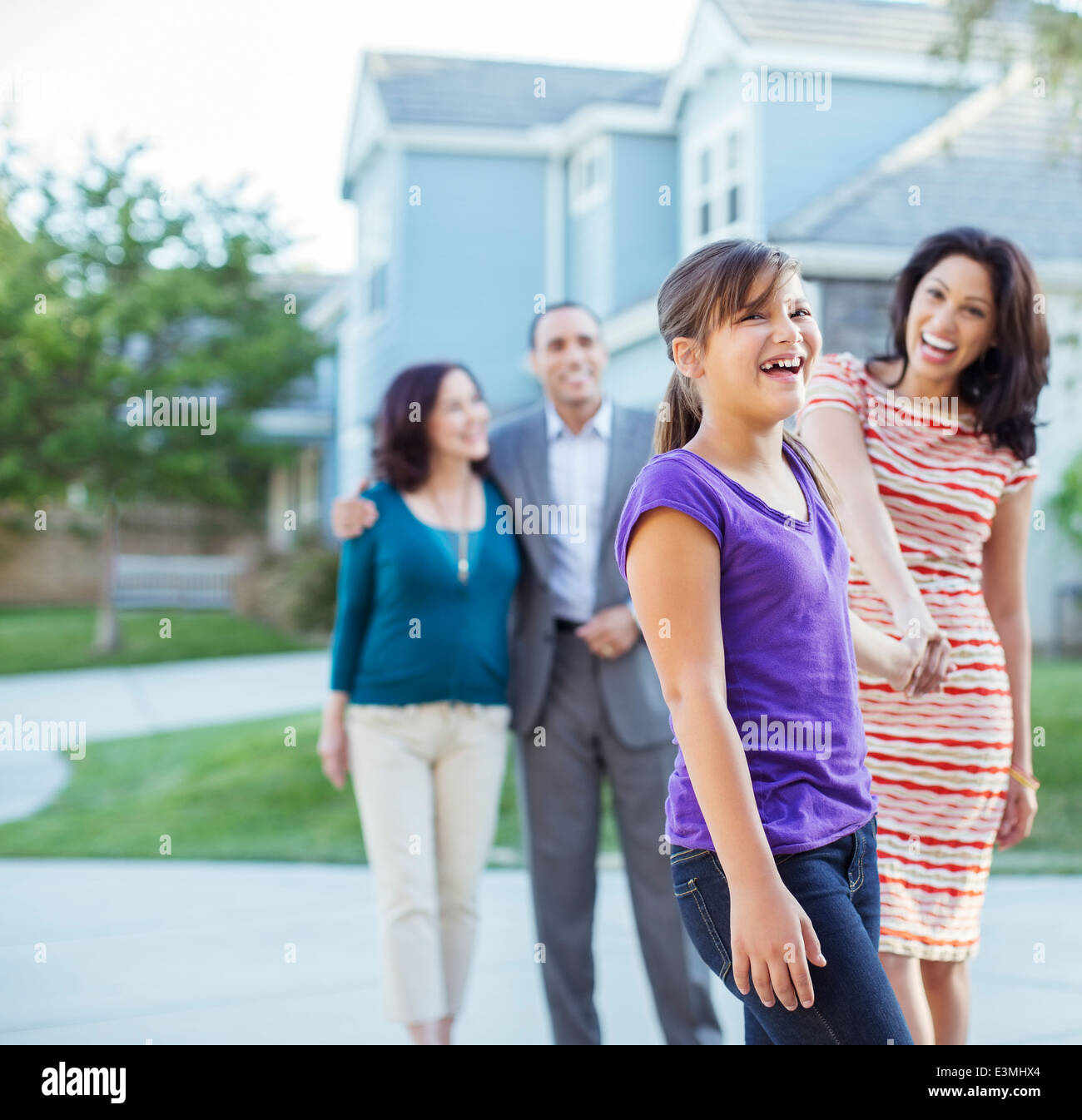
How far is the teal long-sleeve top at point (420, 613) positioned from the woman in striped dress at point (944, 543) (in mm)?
1203

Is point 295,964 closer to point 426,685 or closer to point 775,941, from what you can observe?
point 426,685

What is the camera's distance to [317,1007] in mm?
4340

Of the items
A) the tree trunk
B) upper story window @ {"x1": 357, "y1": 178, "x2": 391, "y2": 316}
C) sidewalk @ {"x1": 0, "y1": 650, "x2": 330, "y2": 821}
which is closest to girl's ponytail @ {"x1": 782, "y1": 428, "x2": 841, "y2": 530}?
sidewalk @ {"x1": 0, "y1": 650, "x2": 330, "y2": 821}

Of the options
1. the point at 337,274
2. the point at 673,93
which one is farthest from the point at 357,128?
the point at 337,274

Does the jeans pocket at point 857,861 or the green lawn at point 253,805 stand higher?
the jeans pocket at point 857,861

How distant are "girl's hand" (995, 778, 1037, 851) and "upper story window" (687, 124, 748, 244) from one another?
33.1 ft

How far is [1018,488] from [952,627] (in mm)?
369

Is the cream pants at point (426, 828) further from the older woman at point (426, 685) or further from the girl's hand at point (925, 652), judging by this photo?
the girl's hand at point (925, 652)

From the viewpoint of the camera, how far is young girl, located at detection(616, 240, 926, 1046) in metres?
1.76

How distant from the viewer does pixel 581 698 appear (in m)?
3.62

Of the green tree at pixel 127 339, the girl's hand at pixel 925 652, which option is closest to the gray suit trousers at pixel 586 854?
the girl's hand at pixel 925 652

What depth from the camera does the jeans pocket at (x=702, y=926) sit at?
6.07 feet

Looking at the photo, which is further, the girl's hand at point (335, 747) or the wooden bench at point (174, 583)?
the wooden bench at point (174, 583)

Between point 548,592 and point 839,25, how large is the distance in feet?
37.6
